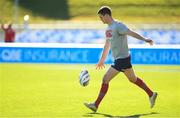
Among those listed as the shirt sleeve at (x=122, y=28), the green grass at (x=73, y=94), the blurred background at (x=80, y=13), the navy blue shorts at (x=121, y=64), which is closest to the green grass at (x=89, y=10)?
the blurred background at (x=80, y=13)

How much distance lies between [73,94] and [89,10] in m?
33.9

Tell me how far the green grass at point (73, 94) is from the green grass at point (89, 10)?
80.4 ft

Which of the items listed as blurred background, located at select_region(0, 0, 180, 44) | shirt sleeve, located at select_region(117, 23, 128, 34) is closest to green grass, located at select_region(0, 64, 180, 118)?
shirt sleeve, located at select_region(117, 23, 128, 34)

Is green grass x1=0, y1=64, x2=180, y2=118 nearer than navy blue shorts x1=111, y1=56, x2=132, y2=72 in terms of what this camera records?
Yes

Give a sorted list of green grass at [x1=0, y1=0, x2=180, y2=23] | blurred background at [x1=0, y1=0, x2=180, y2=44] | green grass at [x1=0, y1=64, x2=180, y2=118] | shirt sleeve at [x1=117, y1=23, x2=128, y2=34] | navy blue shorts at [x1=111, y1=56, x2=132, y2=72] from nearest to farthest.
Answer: shirt sleeve at [x1=117, y1=23, x2=128, y2=34]
green grass at [x1=0, y1=64, x2=180, y2=118]
navy blue shorts at [x1=111, y1=56, x2=132, y2=72]
blurred background at [x1=0, y1=0, x2=180, y2=44]
green grass at [x1=0, y1=0, x2=180, y2=23]

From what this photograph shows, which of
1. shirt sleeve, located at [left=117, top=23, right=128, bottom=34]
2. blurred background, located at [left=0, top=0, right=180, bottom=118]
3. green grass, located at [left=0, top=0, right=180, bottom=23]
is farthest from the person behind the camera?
green grass, located at [left=0, top=0, right=180, bottom=23]

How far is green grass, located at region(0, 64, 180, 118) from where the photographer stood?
10430mm

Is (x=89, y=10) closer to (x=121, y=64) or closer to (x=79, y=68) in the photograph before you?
(x=79, y=68)

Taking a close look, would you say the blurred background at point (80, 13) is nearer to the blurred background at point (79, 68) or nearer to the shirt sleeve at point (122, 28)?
the blurred background at point (79, 68)

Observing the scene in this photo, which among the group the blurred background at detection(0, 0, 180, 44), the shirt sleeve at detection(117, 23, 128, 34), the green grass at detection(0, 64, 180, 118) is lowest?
the green grass at detection(0, 64, 180, 118)

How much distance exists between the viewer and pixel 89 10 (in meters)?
46.7

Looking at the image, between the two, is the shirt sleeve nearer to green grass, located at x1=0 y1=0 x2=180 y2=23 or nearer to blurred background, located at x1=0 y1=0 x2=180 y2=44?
blurred background, located at x1=0 y1=0 x2=180 y2=44

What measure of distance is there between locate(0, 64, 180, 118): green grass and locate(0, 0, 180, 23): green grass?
2449 cm

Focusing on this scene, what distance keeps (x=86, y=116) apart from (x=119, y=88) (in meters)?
4.59
